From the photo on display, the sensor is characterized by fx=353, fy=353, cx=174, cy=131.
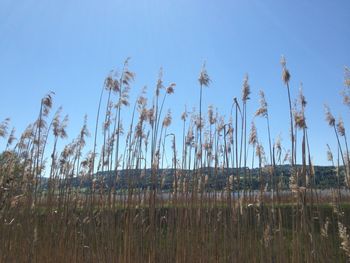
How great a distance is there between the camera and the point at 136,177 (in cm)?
405

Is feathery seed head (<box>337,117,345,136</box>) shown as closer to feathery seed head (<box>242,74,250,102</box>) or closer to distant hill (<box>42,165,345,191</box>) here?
distant hill (<box>42,165,345,191</box>)

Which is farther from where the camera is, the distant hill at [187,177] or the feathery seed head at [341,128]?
the feathery seed head at [341,128]

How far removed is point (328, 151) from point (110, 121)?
357 centimetres

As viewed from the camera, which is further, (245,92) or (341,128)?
(341,128)

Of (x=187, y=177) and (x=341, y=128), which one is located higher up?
(x=341, y=128)

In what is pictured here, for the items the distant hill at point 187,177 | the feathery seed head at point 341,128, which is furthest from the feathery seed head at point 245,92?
the feathery seed head at point 341,128

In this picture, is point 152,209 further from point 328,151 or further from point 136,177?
point 328,151

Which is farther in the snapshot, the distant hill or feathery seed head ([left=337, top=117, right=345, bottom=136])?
feathery seed head ([left=337, top=117, right=345, bottom=136])

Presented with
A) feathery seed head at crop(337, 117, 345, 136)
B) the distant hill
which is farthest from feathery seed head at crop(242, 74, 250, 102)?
feathery seed head at crop(337, 117, 345, 136)

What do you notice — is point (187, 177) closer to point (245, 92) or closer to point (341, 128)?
point (245, 92)

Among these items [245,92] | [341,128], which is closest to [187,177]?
[245,92]

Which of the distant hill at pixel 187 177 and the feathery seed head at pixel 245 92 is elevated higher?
the feathery seed head at pixel 245 92

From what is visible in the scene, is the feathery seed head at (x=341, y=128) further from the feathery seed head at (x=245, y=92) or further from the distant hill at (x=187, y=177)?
the feathery seed head at (x=245, y=92)

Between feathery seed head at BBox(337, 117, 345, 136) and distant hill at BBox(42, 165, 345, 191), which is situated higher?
feathery seed head at BBox(337, 117, 345, 136)
